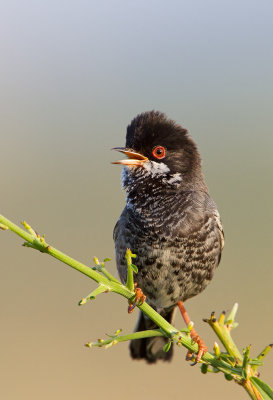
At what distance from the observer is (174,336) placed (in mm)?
1691

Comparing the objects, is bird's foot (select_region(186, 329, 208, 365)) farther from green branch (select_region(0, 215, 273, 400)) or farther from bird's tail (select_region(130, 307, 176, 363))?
bird's tail (select_region(130, 307, 176, 363))

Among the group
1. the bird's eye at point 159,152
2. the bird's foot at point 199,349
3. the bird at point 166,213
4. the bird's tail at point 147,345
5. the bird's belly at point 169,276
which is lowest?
the bird's tail at point 147,345

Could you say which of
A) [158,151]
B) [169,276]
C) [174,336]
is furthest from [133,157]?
[174,336]

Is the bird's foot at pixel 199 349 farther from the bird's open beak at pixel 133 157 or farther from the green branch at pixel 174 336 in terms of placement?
the bird's open beak at pixel 133 157

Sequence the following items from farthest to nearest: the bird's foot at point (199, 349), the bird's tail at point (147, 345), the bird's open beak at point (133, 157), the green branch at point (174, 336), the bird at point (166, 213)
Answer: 1. the bird's tail at point (147, 345)
2. the bird at point (166, 213)
3. the bird's open beak at point (133, 157)
4. the bird's foot at point (199, 349)
5. the green branch at point (174, 336)

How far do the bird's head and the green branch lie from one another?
198 centimetres

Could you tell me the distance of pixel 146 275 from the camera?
3.78 metres

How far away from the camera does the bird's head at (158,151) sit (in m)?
3.70

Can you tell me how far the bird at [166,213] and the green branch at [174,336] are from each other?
71.4 inches

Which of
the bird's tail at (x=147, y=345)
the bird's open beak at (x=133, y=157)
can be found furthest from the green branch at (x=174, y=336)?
the bird's tail at (x=147, y=345)

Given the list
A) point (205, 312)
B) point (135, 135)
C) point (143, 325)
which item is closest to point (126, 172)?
point (135, 135)

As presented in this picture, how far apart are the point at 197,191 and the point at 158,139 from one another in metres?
0.51

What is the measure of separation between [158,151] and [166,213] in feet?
1.56

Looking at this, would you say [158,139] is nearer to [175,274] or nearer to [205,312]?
[175,274]
